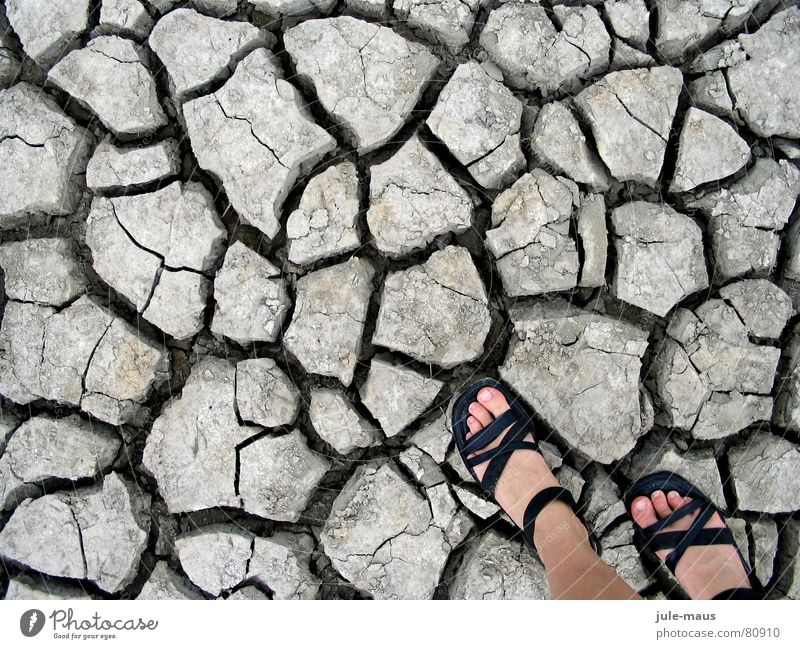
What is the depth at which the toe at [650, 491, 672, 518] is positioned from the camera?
6.92ft

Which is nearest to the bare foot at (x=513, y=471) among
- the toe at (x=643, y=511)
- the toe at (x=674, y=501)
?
the toe at (x=643, y=511)

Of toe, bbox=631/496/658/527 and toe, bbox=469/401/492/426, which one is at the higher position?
toe, bbox=469/401/492/426

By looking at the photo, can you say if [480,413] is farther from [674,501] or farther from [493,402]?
[674,501]

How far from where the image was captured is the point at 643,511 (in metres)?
2.11

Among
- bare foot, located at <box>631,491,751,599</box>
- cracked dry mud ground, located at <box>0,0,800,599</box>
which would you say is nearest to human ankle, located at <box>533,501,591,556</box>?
cracked dry mud ground, located at <box>0,0,800,599</box>

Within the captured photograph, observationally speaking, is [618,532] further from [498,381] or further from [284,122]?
[284,122]

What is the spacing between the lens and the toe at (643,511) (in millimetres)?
2111

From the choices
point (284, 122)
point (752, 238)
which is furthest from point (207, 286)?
point (752, 238)

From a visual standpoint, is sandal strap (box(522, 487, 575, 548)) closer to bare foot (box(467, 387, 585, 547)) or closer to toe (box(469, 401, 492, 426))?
bare foot (box(467, 387, 585, 547))

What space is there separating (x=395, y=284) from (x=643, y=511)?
118 centimetres

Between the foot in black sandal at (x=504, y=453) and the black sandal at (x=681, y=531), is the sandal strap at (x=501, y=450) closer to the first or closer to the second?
the foot in black sandal at (x=504, y=453)

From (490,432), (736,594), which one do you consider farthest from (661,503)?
(490,432)

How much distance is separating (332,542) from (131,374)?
0.94 m

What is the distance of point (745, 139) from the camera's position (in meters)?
2.17
